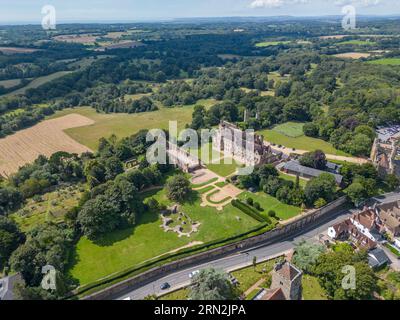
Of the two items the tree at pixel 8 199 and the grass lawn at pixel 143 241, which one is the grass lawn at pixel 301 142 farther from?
the tree at pixel 8 199

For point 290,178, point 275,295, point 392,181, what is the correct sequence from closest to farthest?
point 275,295 < point 392,181 < point 290,178

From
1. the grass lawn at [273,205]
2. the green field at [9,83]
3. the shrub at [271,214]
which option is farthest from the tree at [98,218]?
the green field at [9,83]

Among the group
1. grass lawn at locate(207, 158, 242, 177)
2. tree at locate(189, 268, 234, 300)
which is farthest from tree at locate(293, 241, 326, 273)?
grass lawn at locate(207, 158, 242, 177)

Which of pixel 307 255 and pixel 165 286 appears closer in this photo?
pixel 165 286

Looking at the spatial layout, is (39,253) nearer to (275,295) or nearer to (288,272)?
(275,295)

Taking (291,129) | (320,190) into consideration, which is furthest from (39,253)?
(291,129)

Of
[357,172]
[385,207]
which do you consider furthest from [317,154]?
[385,207]

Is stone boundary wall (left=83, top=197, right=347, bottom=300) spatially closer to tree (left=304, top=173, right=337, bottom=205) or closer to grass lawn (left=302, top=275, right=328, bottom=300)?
tree (left=304, top=173, right=337, bottom=205)
